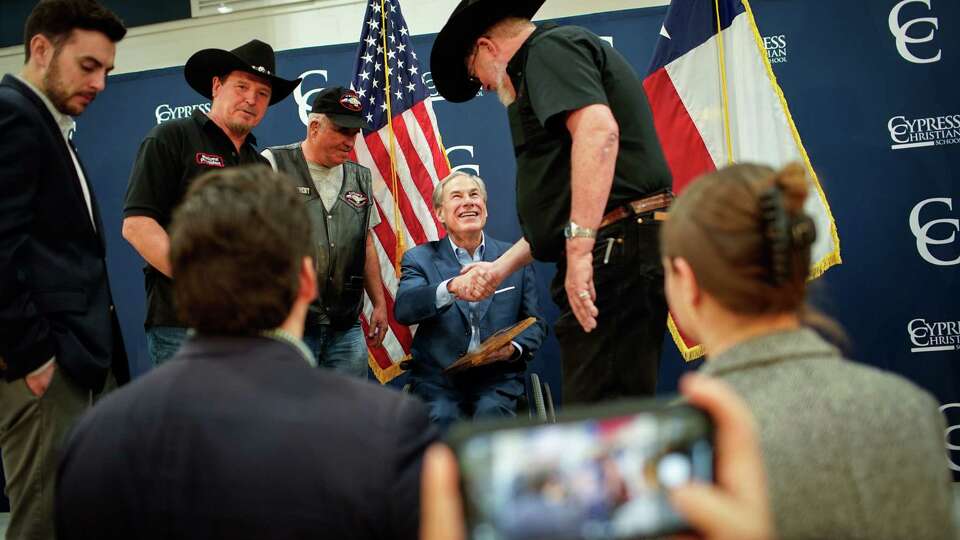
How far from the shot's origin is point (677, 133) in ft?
12.2

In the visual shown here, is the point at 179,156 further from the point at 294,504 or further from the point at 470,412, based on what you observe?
the point at 294,504

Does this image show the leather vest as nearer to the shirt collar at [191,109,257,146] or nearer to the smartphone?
the shirt collar at [191,109,257,146]

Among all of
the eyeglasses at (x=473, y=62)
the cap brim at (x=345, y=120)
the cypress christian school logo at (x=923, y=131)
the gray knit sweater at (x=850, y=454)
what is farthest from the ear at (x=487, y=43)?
the cypress christian school logo at (x=923, y=131)

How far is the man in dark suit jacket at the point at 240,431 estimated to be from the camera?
36.1 inches

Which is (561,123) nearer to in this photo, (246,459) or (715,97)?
(246,459)

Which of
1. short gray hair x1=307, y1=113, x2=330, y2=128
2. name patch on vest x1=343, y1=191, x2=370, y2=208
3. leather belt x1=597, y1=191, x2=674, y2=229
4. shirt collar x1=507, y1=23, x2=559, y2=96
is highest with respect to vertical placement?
shirt collar x1=507, y1=23, x2=559, y2=96

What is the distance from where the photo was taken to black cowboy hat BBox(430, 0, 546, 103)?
7.69 feet

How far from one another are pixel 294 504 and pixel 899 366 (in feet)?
12.0

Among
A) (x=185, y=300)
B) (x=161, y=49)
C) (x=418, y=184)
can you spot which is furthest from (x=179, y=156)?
(x=161, y=49)

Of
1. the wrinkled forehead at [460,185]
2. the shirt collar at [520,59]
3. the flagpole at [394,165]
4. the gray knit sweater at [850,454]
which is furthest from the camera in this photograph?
the flagpole at [394,165]

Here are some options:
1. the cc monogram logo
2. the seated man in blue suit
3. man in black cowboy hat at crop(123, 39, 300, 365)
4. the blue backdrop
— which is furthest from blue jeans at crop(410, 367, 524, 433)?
the cc monogram logo

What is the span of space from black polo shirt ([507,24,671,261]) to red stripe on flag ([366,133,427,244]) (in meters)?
1.74

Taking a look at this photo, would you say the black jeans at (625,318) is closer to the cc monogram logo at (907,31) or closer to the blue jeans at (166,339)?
the blue jeans at (166,339)

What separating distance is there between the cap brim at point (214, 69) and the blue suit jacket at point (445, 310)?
979 mm
